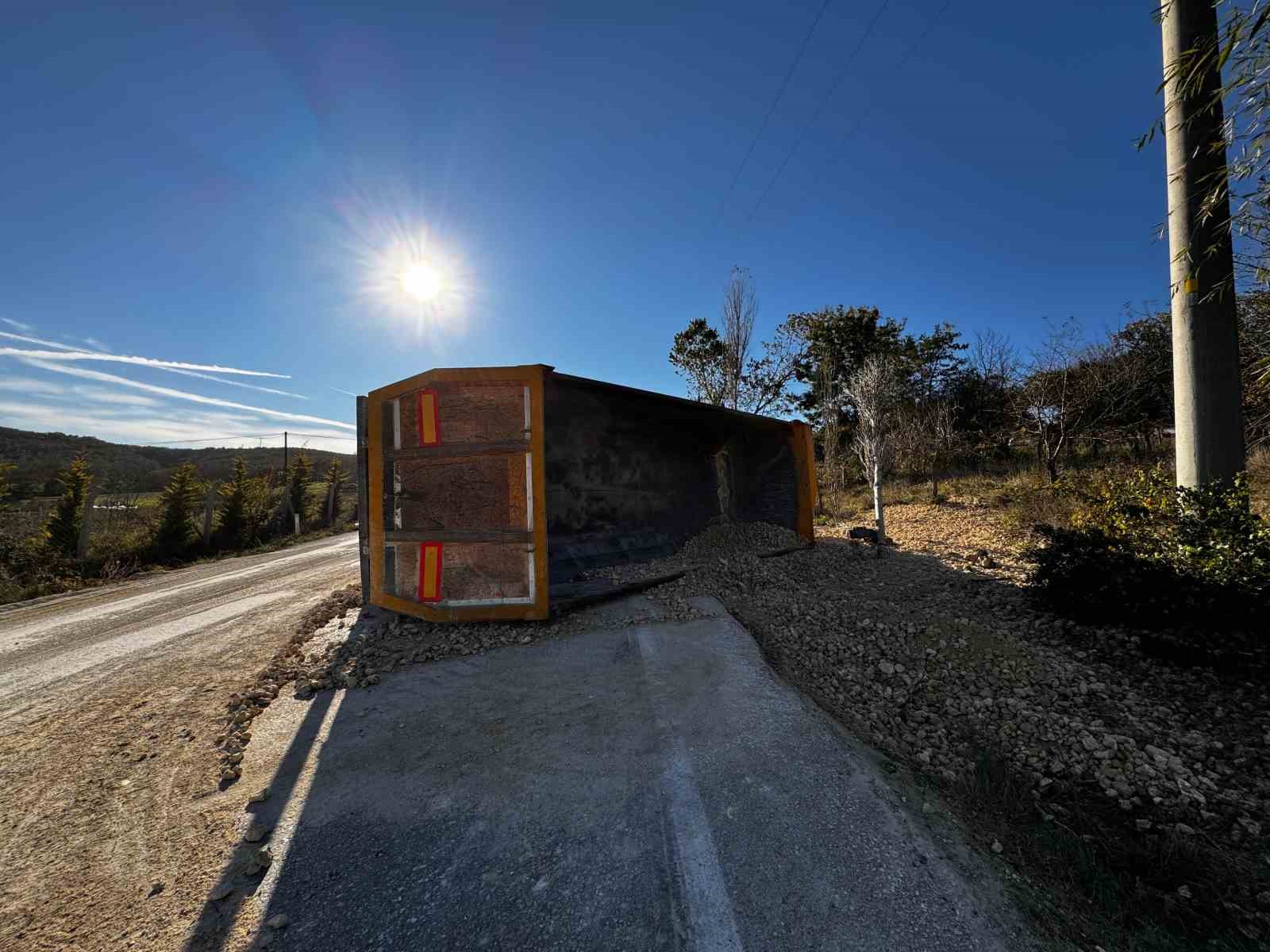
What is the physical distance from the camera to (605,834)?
174 centimetres

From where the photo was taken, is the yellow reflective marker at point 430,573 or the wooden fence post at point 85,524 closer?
the yellow reflective marker at point 430,573

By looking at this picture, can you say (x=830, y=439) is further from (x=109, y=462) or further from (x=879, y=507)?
(x=109, y=462)

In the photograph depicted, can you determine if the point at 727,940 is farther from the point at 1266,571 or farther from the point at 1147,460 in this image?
the point at 1147,460

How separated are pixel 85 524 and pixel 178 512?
1.95 meters

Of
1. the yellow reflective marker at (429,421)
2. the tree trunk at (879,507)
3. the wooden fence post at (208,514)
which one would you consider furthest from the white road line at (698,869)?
the wooden fence post at (208,514)

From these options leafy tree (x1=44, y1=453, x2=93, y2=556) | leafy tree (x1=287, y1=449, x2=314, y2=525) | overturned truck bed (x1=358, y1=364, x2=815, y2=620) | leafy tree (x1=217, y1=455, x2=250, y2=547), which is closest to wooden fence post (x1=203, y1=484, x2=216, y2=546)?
leafy tree (x1=217, y1=455, x2=250, y2=547)

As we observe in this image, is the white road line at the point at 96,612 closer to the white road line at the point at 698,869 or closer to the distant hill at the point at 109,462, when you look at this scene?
the distant hill at the point at 109,462

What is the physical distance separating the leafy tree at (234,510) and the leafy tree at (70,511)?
9.81 feet

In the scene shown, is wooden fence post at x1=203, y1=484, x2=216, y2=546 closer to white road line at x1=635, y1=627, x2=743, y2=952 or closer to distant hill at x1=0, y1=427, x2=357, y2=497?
distant hill at x1=0, y1=427, x2=357, y2=497

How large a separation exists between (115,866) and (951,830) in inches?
131

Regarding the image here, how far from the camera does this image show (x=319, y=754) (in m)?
2.35

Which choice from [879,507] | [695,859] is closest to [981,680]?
[695,859]

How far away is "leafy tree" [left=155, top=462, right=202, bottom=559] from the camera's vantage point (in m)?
10.3

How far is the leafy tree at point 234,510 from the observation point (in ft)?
39.5
